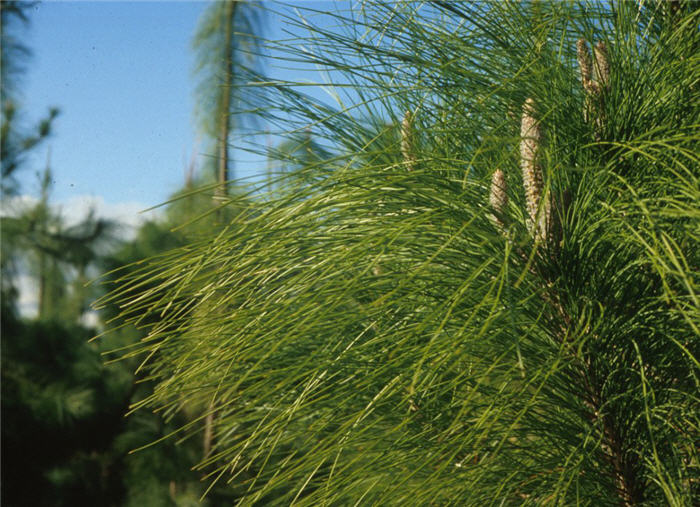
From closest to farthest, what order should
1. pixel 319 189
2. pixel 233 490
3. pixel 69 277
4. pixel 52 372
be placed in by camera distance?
1. pixel 319 189
2. pixel 233 490
3. pixel 52 372
4. pixel 69 277

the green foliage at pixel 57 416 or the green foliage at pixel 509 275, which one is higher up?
the green foliage at pixel 509 275

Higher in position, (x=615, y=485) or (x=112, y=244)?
(x=615, y=485)

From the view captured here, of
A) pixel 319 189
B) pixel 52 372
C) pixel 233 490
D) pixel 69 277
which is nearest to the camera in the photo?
pixel 319 189

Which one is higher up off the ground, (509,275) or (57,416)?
(509,275)

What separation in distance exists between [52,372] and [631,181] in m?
1.77

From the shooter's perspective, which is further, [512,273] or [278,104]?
[278,104]

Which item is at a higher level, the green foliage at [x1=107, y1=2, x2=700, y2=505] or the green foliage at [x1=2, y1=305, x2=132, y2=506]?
the green foliage at [x1=107, y1=2, x2=700, y2=505]

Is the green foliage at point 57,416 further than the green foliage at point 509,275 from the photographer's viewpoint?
Yes

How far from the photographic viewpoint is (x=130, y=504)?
5.33 feet

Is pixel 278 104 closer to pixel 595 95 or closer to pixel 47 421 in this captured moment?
pixel 595 95

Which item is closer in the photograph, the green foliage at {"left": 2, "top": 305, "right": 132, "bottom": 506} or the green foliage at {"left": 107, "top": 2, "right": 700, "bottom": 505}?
the green foliage at {"left": 107, "top": 2, "right": 700, "bottom": 505}

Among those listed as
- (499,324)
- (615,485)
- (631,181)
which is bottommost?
(615,485)

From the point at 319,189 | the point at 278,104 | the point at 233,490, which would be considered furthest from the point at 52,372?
the point at 319,189

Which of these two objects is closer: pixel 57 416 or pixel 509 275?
pixel 509 275
